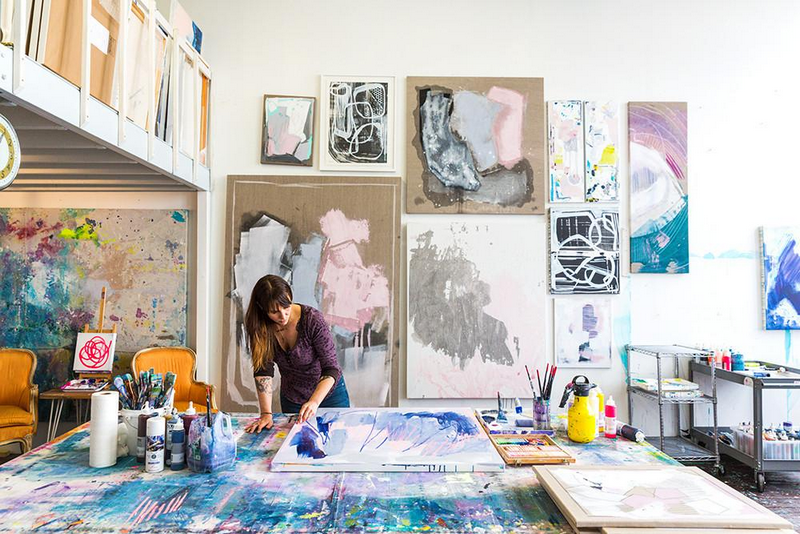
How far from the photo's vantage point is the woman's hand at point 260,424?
6.55ft

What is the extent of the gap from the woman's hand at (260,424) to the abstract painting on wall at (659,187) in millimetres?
3018

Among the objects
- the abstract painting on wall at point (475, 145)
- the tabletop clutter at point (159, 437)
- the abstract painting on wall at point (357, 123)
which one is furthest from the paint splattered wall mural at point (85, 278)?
the tabletop clutter at point (159, 437)

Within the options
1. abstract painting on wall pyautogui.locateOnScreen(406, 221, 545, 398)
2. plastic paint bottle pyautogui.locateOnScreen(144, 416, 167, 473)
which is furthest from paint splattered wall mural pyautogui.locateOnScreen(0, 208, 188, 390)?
plastic paint bottle pyautogui.locateOnScreen(144, 416, 167, 473)

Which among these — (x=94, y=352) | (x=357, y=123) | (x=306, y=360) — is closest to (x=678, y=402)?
(x=306, y=360)

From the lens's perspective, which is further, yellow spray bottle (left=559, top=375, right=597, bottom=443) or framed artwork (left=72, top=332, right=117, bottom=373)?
framed artwork (left=72, top=332, right=117, bottom=373)

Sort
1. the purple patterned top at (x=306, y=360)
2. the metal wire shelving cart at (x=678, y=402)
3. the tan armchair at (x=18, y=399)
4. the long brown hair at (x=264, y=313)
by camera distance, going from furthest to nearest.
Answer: the metal wire shelving cart at (x=678, y=402) < the tan armchair at (x=18, y=399) < the purple patterned top at (x=306, y=360) < the long brown hair at (x=264, y=313)

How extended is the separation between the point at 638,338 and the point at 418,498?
10.0 ft

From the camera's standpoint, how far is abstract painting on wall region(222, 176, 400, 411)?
3.75 meters

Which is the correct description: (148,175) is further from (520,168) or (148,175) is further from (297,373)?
(520,168)

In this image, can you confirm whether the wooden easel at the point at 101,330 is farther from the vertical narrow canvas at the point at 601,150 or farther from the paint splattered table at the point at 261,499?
the vertical narrow canvas at the point at 601,150

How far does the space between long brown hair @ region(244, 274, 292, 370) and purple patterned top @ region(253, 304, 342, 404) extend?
59mm

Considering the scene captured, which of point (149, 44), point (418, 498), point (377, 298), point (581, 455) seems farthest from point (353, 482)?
point (149, 44)

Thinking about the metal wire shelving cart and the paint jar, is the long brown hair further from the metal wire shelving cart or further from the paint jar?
the metal wire shelving cart

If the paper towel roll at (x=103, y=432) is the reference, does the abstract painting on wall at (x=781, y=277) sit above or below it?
above
